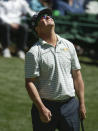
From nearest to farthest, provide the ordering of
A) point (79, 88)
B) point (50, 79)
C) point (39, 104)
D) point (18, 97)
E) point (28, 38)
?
point (39, 104) < point (50, 79) < point (79, 88) < point (18, 97) < point (28, 38)

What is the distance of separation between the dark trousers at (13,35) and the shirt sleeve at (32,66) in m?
6.81

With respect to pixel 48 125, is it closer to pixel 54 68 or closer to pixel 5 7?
pixel 54 68

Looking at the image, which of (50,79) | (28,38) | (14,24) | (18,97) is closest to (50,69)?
(50,79)

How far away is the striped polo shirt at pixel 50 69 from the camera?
3318mm

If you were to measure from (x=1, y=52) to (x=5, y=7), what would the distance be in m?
1.03

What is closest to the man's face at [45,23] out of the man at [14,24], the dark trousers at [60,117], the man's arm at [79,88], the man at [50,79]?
the man at [50,79]

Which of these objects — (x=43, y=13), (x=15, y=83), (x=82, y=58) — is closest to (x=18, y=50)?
(x=82, y=58)

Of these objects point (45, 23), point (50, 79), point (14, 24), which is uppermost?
point (14, 24)

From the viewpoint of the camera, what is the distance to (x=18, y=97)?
6.96m

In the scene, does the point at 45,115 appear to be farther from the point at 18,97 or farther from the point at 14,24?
the point at 14,24

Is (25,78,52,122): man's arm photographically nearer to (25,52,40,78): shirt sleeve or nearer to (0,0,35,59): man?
(25,52,40,78): shirt sleeve

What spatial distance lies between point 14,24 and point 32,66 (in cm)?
720

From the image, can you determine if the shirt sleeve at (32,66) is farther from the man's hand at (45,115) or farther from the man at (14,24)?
the man at (14,24)

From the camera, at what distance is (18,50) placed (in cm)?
1034
